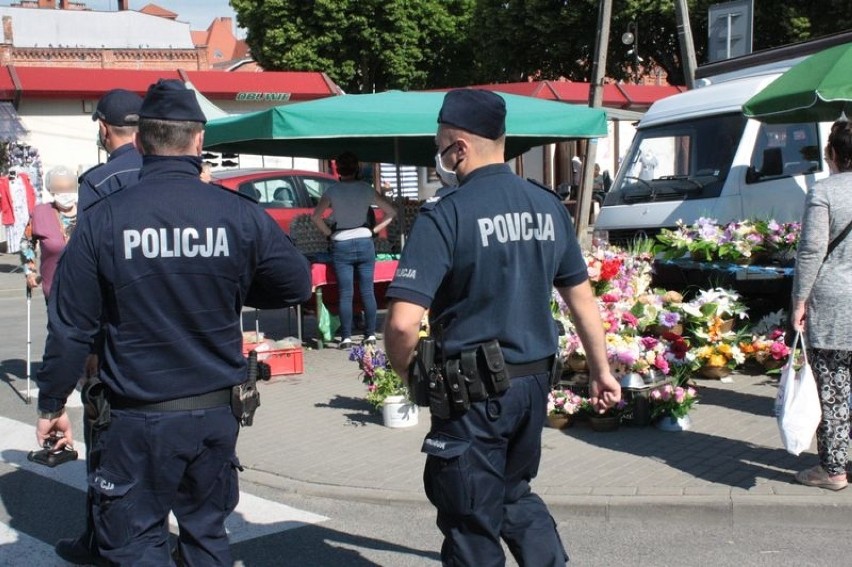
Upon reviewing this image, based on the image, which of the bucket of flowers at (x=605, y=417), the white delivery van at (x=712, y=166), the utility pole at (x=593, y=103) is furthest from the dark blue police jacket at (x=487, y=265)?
the utility pole at (x=593, y=103)

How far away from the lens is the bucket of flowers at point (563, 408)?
266 inches

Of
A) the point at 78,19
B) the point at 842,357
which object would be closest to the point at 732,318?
the point at 842,357

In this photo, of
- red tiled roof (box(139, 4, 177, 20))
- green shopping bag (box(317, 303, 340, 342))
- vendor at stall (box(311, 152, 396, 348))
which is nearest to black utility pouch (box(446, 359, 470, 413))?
vendor at stall (box(311, 152, 396, 348))

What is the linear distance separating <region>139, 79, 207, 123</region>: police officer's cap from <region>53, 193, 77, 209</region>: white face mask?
413 cm

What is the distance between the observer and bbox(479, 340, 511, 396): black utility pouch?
→ 11.0 feet

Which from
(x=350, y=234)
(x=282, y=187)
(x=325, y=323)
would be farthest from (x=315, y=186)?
(x=350, y=234)

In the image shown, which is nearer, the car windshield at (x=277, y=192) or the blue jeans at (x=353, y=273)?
the blue jeans at (x=353, y=273)

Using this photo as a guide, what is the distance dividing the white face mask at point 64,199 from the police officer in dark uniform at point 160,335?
4.13 metres

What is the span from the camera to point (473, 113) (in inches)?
136

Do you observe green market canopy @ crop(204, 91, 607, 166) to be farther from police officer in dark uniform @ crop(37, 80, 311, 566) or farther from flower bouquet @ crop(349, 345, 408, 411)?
police officer in dark uniform @ crop(37, 80, 311, 566)

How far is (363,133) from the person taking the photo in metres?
9.43

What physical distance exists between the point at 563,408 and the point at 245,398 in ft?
11.8

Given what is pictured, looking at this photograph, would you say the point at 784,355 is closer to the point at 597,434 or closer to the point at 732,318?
the point at 732,318

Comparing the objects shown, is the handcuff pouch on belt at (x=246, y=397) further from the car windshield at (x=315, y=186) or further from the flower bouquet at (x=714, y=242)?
the car windshield at (x=315, y=186)
